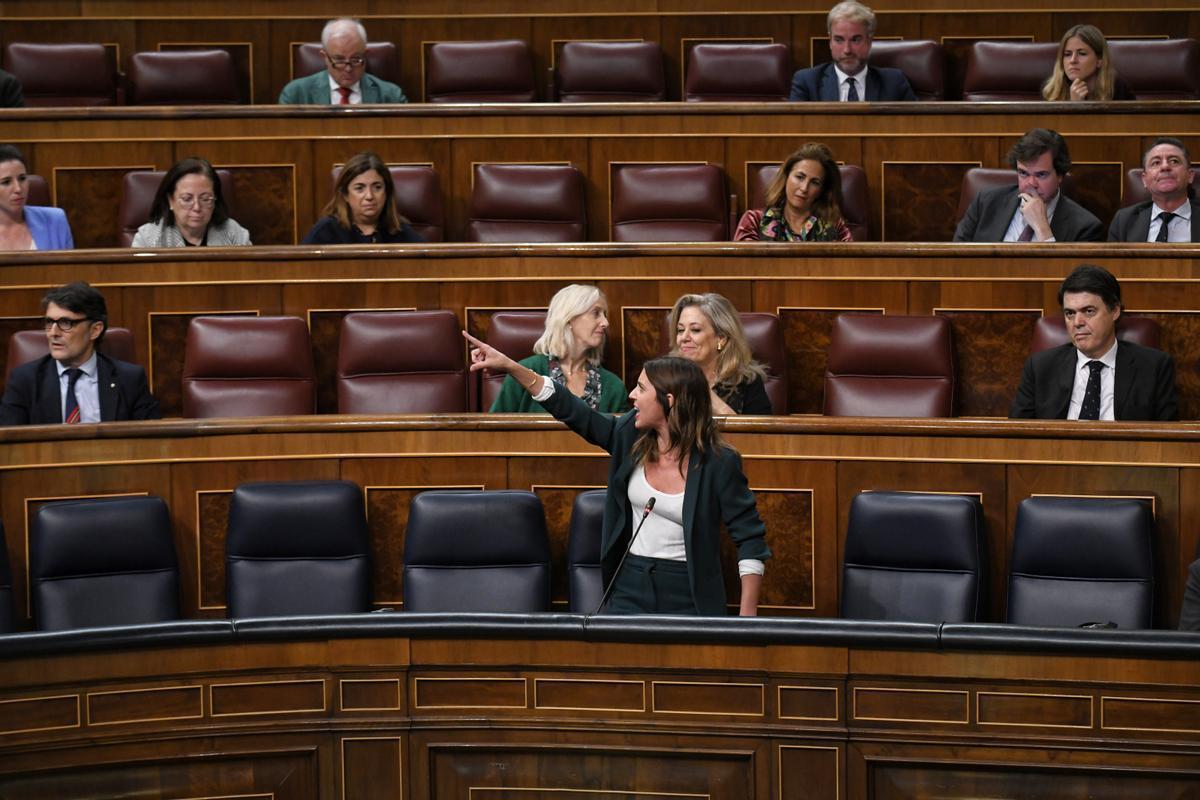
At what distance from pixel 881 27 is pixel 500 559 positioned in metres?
1.93

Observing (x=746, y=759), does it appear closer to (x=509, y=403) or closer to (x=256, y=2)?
(x=509, y=403)

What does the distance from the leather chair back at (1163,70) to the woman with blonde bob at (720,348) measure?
1459 mm

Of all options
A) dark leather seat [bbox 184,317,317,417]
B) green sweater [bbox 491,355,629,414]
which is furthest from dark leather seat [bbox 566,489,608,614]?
dark leather seat [bbox 184,317,317,417]

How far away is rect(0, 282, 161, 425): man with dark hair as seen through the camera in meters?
2.32

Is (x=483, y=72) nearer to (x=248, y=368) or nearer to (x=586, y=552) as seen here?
(x=248, y=368)

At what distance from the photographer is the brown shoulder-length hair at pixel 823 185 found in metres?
2.74

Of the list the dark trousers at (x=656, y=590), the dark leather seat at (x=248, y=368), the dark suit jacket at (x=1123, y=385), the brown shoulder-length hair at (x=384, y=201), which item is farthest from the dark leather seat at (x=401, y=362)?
the dark suit jacket at (x=1123, y=385)

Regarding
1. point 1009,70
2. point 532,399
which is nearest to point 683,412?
point 532,399

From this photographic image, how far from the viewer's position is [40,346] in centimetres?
245

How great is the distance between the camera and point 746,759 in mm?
1601

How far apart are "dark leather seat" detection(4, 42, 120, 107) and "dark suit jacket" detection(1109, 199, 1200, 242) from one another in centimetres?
209

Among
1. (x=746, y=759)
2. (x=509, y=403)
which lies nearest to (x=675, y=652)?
(x=746, y=759)

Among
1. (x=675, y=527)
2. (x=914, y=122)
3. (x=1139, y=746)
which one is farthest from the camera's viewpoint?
(x=914, y=122)

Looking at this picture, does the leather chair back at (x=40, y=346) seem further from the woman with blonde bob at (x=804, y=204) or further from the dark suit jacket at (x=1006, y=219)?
the dark suit jacket at (x=1006, y=219)
